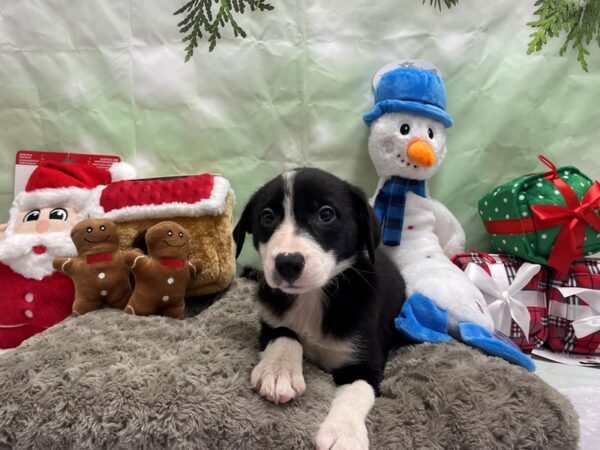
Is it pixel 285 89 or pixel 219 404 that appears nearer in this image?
pixel 219 404

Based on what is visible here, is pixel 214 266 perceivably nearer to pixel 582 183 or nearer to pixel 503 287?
pixel 503 287

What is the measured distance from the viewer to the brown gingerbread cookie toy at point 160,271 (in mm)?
1561

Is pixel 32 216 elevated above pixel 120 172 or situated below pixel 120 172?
below

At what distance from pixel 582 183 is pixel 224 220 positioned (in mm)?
1521

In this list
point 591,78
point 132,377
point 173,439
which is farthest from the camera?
point 591,78

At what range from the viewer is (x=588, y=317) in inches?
68.8

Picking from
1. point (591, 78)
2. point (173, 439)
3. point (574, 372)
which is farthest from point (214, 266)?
point (591, 78)

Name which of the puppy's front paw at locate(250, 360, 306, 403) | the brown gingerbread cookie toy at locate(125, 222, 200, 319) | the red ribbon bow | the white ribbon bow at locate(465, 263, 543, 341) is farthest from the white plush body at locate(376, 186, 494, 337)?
the brown gingerbread cookie toy at locate(125, 222, 200, 319)

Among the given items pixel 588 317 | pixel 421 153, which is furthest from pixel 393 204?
pixel 588 317

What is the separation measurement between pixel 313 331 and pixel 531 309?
40.4 inches

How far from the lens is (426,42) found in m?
2.09

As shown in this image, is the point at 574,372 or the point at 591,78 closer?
the point at 574,372

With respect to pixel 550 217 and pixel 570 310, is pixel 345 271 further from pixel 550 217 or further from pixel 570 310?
pixel 570 310

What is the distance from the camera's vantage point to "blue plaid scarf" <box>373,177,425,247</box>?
6.25 feet
